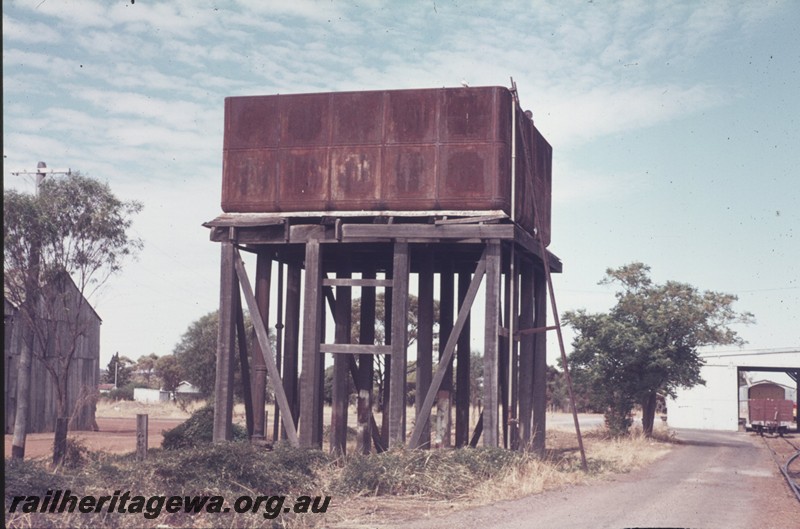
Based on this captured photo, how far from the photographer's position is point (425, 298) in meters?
19.9

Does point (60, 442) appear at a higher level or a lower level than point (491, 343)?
lower

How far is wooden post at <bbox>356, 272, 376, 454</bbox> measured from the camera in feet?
65.7

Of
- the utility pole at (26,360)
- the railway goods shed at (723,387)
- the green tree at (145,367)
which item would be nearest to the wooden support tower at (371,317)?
the utility pole at (26,360)

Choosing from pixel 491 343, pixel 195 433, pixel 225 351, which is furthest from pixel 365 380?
pixel 195 433

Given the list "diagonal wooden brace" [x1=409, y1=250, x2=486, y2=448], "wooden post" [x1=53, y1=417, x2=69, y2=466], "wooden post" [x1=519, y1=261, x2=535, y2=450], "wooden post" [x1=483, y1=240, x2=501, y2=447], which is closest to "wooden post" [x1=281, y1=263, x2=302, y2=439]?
"diagonal wooden brace" [x1=409, y1=250, x2=486, y2=448]

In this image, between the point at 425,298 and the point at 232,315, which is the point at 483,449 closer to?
the point at 425,298

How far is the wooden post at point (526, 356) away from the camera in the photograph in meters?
21.2

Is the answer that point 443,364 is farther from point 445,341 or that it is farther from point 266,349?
point 266,349

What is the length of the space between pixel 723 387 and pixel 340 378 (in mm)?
40086

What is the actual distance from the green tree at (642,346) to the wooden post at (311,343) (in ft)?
62.9

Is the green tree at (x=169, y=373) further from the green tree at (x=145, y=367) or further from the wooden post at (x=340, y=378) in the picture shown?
the wooden post at (x=340, y=378)

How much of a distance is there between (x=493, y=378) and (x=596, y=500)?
3.43 metres

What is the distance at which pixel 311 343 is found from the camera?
18.1 meters

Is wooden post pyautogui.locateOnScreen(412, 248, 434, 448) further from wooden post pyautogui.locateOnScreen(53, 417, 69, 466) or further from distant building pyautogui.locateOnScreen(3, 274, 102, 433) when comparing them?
distant building pyautogui.locateOnScreen(3, 274, 102, 433)
